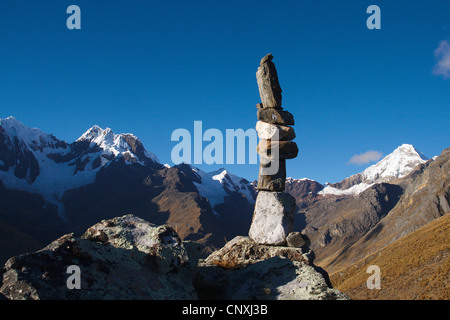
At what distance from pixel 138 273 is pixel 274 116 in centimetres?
1336

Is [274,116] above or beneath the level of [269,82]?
beneath

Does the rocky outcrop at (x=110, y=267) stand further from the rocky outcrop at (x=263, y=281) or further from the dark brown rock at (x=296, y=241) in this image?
the dark brown rock at (x=296, y=241)

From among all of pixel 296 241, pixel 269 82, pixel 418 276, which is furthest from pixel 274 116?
pixel 418 276

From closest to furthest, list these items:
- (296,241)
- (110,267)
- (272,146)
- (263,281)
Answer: (110,267) → (263,281) → (296,241) → (272,146)

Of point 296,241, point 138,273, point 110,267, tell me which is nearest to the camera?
point 110,267

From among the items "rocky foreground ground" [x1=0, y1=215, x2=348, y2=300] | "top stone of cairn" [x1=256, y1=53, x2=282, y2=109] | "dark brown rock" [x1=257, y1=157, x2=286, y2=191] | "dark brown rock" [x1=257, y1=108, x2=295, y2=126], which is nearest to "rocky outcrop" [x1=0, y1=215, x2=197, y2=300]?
"rocky foreground ground" [x1=0, y1=215, x2=348, y2=300]

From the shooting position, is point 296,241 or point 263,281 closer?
point 263,281

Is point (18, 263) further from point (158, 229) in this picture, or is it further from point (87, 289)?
point (158, 229)

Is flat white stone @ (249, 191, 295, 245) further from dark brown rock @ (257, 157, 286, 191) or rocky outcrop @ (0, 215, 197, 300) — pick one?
rocky outcrop @ (0, 215, 197, 300)

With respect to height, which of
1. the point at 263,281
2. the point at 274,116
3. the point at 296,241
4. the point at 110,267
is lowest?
the point at 263,281

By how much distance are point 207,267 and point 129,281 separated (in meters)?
4.84

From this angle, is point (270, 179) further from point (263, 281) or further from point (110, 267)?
point (110, 267)

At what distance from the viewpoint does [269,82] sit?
20.9 meters
